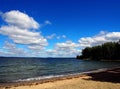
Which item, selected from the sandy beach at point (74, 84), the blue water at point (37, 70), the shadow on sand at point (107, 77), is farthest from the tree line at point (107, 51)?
the sandy beach at point (74, 84)

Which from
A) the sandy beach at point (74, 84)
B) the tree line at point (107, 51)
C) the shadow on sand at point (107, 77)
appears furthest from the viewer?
the tree line at point (107, 51)

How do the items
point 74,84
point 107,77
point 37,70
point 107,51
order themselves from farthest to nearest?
point 107,51
point 37,70
point 107,77
point 74,84

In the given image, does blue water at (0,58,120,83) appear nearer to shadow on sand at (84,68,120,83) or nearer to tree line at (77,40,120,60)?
shadow on sand at (84,68,120,83)

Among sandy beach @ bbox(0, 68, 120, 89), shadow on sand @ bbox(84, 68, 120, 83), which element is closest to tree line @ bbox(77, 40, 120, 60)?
shadow on sand @ bbox(84, 68, 120, 83)

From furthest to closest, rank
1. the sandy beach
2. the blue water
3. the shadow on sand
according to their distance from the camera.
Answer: the blue water → the shadow on sand → the sandy beach

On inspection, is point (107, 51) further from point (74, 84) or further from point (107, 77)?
point (74, 84)

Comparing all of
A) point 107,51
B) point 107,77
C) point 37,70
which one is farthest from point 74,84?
point 107,51

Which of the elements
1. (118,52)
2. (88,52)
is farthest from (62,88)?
(88,52)

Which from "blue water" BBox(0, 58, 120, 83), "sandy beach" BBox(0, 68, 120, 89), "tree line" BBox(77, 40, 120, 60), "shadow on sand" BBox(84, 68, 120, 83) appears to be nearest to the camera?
"sandy beach" BBox(0, 68, 120, 89)

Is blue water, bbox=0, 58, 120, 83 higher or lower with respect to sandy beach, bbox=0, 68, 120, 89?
higher

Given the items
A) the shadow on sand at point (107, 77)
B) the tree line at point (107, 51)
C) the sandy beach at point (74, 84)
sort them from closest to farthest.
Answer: the sandy beach at point (74, 84), the shadow on sand at point (107, 77), the tree line at point (107, 51)

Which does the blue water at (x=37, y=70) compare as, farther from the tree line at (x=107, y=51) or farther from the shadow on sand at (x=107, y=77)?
the tree line at (x=107, y=51)

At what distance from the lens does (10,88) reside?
22.8 m

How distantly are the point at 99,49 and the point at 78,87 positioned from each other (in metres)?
151
